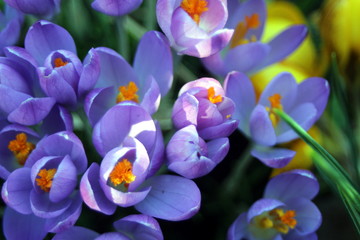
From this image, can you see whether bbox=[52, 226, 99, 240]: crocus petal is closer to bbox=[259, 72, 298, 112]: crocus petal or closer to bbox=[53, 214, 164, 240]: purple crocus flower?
bbox=[53, 214, 164, 240]: purple crocus flower

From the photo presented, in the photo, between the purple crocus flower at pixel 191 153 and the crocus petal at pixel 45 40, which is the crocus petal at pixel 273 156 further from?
the crocus petal at pixel 45 40

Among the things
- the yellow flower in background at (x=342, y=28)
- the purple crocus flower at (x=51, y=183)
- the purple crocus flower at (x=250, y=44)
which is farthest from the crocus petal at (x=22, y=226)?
the yellow flower in background at (x=342, y=28)

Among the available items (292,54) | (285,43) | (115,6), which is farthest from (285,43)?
Answer: (115,6)

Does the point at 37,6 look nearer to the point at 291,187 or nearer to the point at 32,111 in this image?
the point at 32,111

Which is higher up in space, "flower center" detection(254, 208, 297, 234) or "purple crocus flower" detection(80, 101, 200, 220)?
"purple crocus flower" detection(80, 101, 200, 220)

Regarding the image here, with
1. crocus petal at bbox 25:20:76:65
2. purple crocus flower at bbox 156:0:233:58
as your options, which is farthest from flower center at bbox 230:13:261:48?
crocus petal at bbox 25:20:76:65

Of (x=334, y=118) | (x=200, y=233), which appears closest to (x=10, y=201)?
(x=200, y=233)
